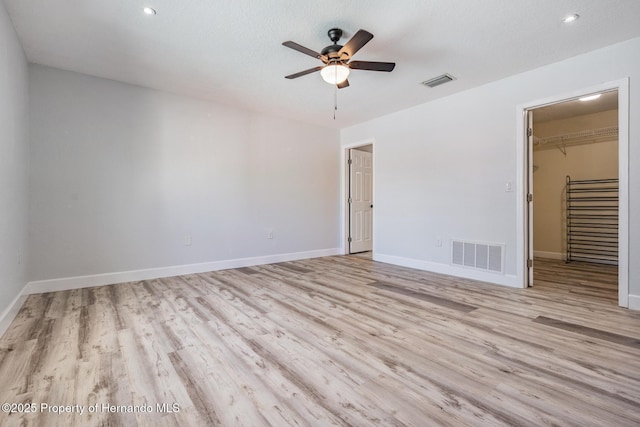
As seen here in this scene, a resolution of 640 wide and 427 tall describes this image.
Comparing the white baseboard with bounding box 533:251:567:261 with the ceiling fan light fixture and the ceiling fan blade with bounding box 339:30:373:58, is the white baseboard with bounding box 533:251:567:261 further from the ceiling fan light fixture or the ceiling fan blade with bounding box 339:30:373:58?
the ceiling fan blade with bounding box 339:30:373:58

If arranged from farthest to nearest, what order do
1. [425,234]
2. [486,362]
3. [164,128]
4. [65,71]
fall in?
[425,234]
[164,128]
[65,71]
[486,362]

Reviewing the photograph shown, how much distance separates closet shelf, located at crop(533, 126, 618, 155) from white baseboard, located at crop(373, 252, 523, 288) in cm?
304

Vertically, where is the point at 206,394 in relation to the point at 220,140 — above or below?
below

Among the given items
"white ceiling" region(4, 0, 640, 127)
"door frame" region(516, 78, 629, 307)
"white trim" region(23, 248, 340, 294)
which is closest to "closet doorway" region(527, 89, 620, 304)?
"door frame" region(516, 78, 629, 307)

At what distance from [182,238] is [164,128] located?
5.26ft

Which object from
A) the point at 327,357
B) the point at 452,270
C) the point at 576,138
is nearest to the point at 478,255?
the point at 452,270

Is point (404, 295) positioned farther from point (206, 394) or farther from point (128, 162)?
point (128, 162)

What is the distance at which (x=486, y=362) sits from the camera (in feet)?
6.17

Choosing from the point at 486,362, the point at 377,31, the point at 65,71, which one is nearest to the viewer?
the point at 486,362

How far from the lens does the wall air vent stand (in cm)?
378

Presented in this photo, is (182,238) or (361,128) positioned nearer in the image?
(182,238)

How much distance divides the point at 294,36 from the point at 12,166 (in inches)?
111

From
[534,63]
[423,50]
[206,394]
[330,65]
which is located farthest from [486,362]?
[534,63]

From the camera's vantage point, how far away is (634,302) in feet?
9.22
